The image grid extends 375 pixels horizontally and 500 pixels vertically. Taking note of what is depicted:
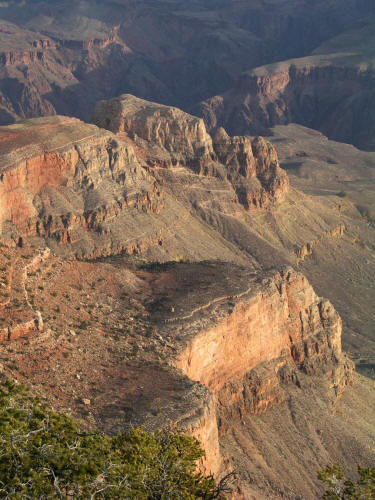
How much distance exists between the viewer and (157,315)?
44.9 m

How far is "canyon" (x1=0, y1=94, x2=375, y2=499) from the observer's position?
1484 inches

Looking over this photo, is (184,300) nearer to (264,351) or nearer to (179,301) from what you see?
(179,301)

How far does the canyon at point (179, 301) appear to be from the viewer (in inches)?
1484

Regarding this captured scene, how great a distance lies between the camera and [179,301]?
1829 inches

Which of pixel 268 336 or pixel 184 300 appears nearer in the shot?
pixel 184 300

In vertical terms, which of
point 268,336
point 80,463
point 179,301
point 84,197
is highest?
point 80,463

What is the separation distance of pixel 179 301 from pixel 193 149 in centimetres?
5588

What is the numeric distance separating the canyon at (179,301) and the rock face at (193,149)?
0.62 ft

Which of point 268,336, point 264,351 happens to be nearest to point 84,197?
point 268,336

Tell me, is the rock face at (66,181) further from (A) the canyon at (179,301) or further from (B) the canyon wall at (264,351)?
(B) the canyon wall at (264,351)

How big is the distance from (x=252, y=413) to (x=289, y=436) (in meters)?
2.46

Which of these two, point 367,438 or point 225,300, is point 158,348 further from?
point 367,438

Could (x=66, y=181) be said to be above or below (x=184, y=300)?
below

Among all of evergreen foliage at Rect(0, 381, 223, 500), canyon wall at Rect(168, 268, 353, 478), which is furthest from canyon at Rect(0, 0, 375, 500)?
evergreen foliage at Rect(0, 381, 223, 500)
